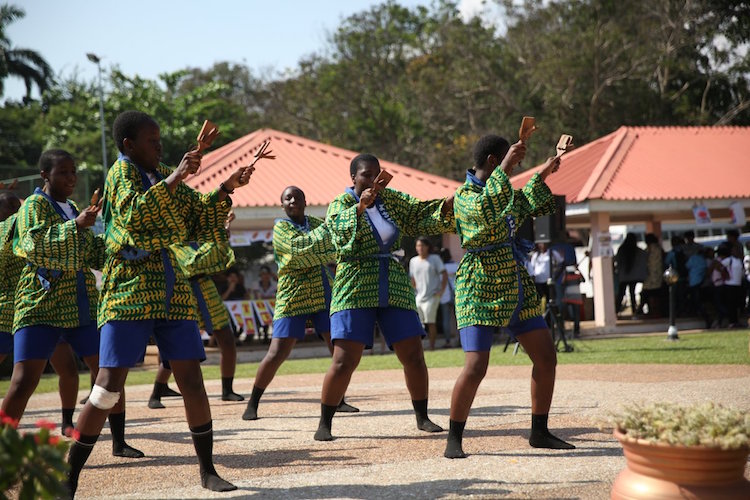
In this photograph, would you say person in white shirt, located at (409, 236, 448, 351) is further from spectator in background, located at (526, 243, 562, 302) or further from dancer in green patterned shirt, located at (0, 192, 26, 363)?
dancer in green patterned shirt, located at (0, 192, 26, 363)

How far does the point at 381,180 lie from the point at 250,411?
2.81 meters

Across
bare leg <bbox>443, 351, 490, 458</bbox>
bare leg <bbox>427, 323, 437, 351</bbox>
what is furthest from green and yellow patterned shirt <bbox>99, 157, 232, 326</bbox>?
bare leg <bbox>427, 323, 437, 351</bbox>

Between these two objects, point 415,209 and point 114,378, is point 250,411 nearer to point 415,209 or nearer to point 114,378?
point 415,209

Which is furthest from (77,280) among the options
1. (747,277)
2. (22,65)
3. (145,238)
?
(22,65)

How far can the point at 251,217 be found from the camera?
18.0m

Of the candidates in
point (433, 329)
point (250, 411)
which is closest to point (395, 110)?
point (433, 329)

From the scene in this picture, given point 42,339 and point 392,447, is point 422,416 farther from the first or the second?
point 42,339

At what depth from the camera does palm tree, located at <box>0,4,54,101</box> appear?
150ft

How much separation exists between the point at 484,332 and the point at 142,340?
82.5 inches

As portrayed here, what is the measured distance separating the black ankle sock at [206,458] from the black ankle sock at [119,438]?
1.48m

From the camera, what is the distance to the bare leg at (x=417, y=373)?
21.3 ft

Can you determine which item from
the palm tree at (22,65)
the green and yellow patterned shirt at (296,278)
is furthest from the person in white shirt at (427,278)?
the palm tree at (22,65)

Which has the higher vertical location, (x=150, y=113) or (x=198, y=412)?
(x=150, y=113)

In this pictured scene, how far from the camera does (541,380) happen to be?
570 centimetres
